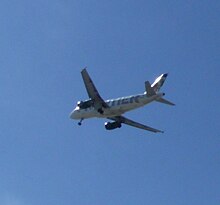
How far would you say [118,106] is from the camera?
179 metres

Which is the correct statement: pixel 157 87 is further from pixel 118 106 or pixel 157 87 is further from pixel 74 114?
pixel 74 114

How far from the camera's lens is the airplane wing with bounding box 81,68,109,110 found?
17625 cm

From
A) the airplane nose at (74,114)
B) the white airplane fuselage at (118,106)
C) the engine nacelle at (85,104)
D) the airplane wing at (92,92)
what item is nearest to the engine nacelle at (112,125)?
the white airplane fuselage at (118,106)

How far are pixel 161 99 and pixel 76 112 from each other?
18.0m

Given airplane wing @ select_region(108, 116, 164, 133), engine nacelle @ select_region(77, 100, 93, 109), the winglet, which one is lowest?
the winglet

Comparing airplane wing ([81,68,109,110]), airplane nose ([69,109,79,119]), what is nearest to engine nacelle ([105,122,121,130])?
airplane nose ([69,109,79,119])

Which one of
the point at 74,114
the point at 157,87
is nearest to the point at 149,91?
the point at 157,87

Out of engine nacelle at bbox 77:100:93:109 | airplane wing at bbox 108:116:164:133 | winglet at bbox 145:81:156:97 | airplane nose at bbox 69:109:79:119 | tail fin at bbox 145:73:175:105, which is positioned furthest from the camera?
airplane wing at bbox 108:116:164:133

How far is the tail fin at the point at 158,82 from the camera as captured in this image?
18032 centimetres

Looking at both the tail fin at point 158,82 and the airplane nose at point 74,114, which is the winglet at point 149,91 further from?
the airplane nose at point 74,114

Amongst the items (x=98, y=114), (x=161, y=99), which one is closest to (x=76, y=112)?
(x=98, y=114)

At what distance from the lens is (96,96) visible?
589 feet

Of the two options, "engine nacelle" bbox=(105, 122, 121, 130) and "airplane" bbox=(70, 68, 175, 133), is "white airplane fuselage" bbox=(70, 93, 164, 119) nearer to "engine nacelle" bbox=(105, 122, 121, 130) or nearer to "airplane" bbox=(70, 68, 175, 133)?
"airplane" bbox=(70, 68, 175, 133)

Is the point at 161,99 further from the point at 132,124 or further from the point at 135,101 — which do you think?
the point at 132,124
